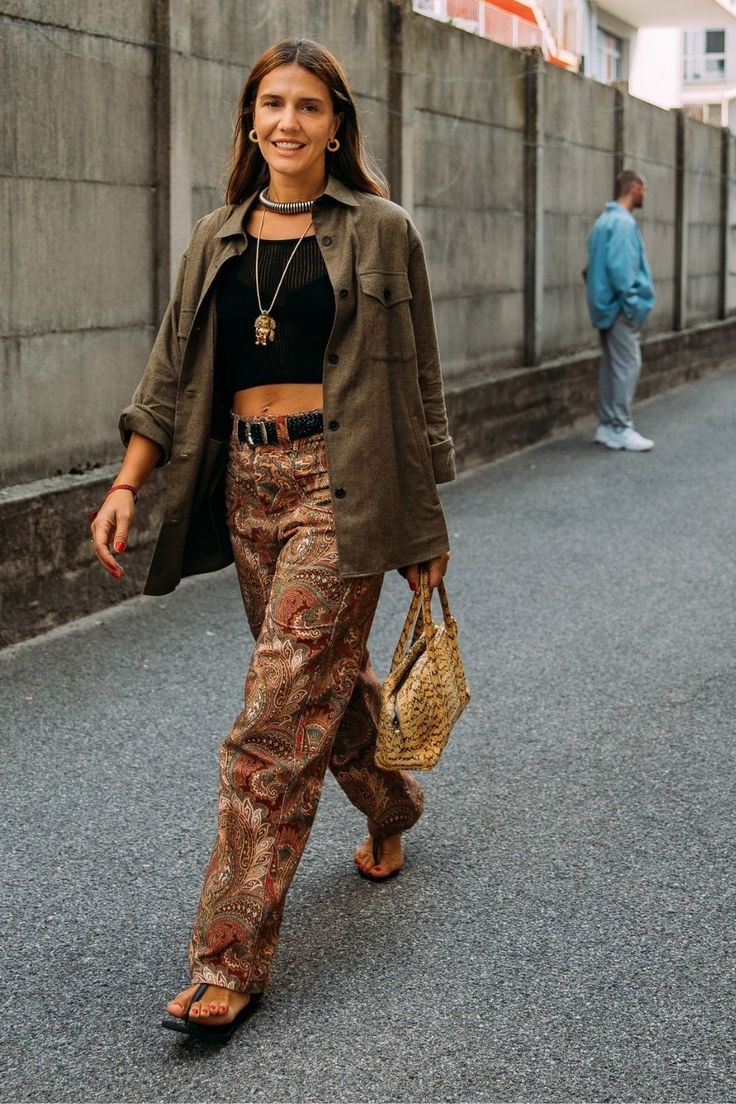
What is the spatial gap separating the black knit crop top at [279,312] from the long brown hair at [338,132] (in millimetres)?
183

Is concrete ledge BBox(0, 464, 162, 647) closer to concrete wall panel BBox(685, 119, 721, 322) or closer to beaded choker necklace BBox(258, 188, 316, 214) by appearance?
beaded choker necklace BBox(258, 188, 316, 214)

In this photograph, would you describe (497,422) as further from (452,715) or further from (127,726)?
(452,715)

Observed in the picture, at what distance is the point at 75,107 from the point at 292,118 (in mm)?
4251

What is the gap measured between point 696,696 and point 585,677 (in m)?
0.48

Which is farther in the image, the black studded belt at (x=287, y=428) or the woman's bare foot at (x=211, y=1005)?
the black studded belt at (x=287, y=428)

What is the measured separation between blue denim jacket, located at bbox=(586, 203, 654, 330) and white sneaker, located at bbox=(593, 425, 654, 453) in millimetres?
858

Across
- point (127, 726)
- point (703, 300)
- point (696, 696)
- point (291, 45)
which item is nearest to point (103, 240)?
point (127, 726)

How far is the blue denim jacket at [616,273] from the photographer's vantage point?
534 inches

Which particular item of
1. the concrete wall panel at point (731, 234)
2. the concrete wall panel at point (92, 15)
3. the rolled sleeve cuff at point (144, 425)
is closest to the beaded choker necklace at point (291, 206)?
the rolled sleeve cuff at point (144, 425)

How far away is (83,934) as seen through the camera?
4027mm

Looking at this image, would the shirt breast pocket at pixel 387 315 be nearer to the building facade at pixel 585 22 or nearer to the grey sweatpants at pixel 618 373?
the grey sweatpants at pixel 618 373

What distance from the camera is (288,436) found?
12.1ft

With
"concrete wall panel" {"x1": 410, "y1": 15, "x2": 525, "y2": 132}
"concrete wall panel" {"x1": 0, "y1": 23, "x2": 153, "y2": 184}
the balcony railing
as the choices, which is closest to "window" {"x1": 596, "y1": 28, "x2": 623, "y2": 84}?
the balcony railing

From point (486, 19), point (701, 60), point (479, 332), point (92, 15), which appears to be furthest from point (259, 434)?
point (701, 60)
